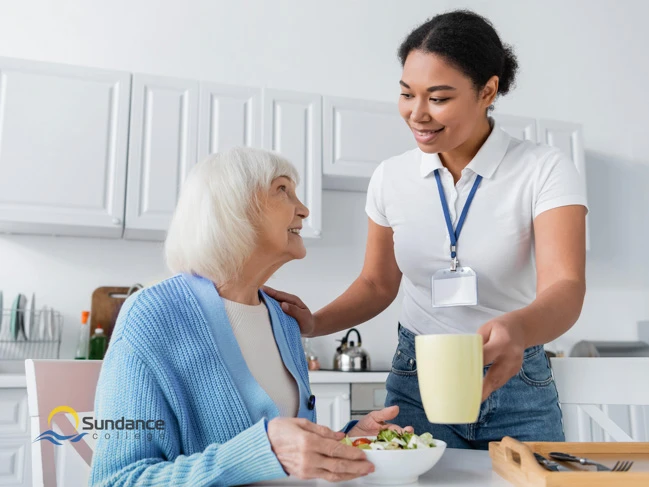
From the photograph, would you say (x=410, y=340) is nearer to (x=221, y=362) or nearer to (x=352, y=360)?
(x=221, y=362)

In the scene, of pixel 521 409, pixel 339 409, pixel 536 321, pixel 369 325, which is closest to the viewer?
pixel 536 321

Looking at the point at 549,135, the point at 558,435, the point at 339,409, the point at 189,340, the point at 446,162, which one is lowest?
the point at 339,409

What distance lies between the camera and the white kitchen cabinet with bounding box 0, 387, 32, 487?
7.52ft

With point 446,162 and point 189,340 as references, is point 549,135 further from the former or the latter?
point 189,340

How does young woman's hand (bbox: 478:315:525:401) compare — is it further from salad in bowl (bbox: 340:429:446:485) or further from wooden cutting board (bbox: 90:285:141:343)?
wooden cutting board (bbox: 90:285:141:343)

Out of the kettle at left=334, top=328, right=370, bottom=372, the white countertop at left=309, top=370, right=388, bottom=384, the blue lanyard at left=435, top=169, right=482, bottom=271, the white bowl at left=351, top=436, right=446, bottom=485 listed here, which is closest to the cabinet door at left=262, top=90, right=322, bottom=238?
the kettle at left=334, top=328, right=370, bottom=372

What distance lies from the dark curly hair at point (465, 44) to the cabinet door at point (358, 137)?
173 centimetres

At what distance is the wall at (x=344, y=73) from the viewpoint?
121 inches

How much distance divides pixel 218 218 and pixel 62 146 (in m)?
1.78

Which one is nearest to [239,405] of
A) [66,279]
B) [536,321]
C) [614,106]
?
[536,321]

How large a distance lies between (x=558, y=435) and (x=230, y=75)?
265 centimetres

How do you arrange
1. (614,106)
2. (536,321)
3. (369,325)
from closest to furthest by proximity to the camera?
1. (536,321)
2. (369,325)
3. (614,106)

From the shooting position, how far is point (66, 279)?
9.80ft

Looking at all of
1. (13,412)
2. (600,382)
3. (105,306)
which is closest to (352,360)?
(105,306)
